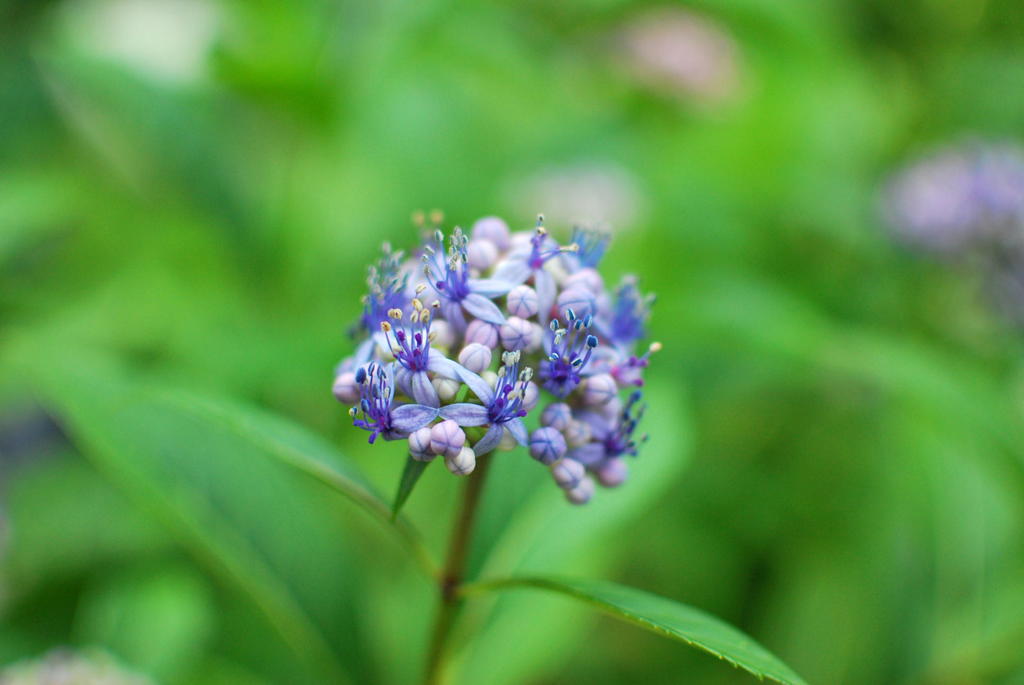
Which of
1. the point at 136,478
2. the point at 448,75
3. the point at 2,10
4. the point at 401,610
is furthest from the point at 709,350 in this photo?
the point at 2,10

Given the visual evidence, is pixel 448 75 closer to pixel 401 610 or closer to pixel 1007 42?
pixel 401 610

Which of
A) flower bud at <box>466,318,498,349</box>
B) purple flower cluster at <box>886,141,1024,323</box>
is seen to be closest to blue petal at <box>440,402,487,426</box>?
flower bud at <box>466,318,498,349</box>

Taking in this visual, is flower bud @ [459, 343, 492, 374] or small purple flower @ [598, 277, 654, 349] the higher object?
small purple flower @ [598, 277, 654, 349]

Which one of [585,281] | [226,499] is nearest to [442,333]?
[585,281]

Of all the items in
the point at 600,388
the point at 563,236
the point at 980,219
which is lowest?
the point at 600,388

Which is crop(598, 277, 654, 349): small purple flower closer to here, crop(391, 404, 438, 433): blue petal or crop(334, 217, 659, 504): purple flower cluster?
crop(334, 217, 659, 504): purple flower cluster

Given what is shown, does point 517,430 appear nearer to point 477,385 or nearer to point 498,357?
point 477,385
